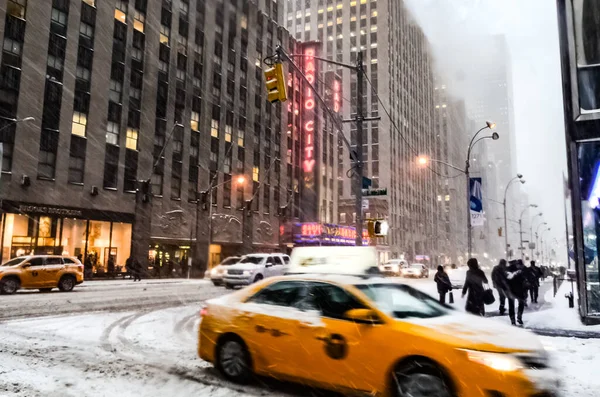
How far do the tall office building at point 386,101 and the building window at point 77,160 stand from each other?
6099 cm

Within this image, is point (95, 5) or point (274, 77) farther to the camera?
point (95, 5)

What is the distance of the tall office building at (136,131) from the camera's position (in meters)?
29.3

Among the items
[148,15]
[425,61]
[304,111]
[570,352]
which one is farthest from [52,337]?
[425,61]

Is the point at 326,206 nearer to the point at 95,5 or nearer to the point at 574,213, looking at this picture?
Result: the point at 95,5

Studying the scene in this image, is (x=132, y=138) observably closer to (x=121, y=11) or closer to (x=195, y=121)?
(x=195, y=121)

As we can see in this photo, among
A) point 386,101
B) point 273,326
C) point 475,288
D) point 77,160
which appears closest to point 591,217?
point 475,288

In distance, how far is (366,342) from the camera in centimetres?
528

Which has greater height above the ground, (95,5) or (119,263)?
(95,5)

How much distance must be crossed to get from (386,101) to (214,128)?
59357 mm

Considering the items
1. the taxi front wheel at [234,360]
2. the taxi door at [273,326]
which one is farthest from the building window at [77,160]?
the taxi door at [273,326]

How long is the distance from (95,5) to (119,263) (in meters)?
18.9

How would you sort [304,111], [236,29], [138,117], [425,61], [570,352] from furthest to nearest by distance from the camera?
[425,61] < [304,111] < [236,29] < [138,117] < [570,352]

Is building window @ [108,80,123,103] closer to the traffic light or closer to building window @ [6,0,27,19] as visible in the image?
building window @ [6,0,27,19]

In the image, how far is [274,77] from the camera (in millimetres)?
11609
